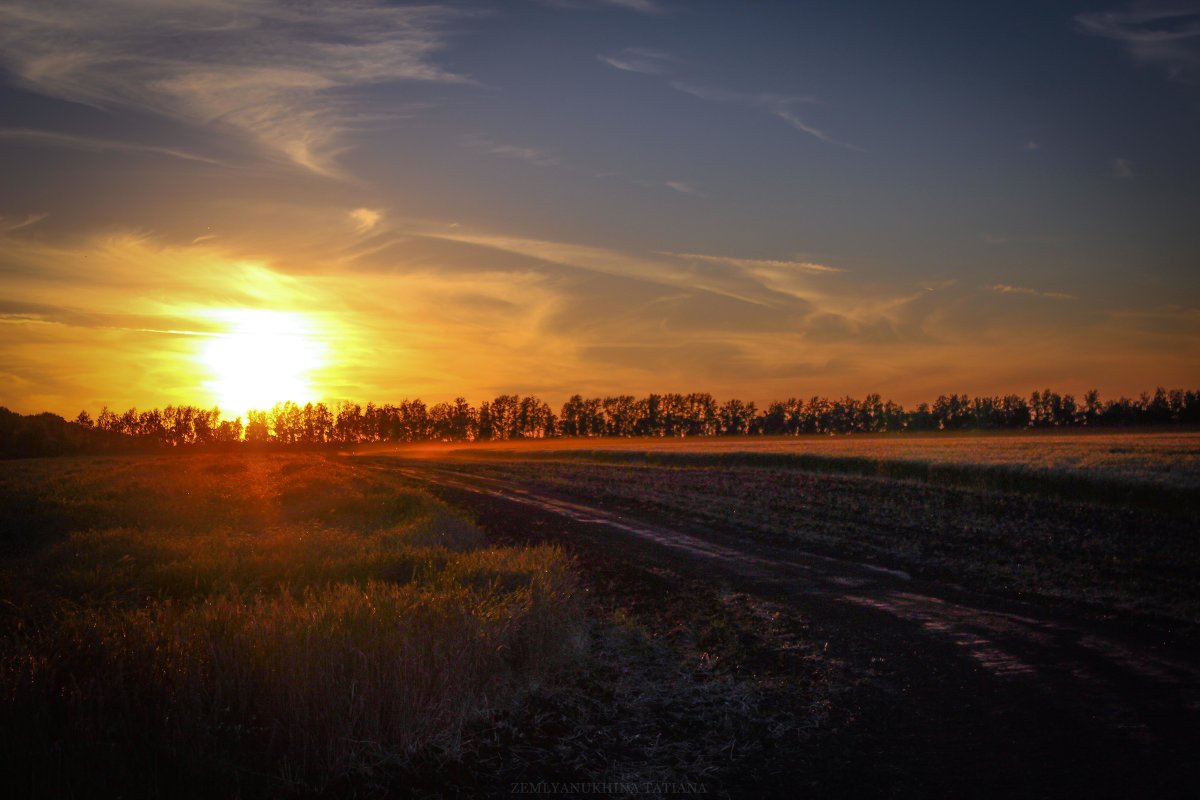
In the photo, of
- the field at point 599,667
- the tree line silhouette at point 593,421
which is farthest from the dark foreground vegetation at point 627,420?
the field at point 599,667

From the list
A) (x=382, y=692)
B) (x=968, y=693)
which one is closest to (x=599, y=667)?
(x=382, y=692)

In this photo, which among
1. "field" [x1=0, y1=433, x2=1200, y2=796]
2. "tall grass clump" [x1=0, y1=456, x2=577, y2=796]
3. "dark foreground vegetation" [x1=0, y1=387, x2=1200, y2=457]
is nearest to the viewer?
"tall grass clump" [x1=0, y1=456, x2=577, y2=796]

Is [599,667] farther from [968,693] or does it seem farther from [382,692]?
[968,693]

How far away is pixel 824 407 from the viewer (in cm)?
15662

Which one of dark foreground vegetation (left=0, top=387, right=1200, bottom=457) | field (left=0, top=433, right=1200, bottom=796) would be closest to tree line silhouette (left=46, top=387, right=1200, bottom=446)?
dark foreground vegetation (left=0, top=387, right=1200, bottom=457)

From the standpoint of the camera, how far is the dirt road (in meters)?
5.17

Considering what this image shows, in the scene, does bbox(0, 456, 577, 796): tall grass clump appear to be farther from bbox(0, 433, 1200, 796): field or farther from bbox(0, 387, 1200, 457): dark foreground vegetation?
bbox(0, 387, 1200, 457): dark foreground vegetation

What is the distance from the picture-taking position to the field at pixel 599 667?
507 cm

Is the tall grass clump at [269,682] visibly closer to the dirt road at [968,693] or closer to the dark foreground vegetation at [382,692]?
the dark foreground vegetation at [382,692]

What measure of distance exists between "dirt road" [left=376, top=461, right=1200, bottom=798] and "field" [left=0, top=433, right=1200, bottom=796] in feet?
0.12

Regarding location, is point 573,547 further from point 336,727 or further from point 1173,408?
point 1173,408

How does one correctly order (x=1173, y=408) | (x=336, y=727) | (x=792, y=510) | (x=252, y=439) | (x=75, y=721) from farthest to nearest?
1. (x=252, y=439)
2. (x=1173, y=408)
3. (x=792, y=510)
4. (x=336, y=727)
5. (x=75, y=721)

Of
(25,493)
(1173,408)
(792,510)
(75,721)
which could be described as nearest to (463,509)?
(792,510)

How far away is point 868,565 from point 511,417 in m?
154
